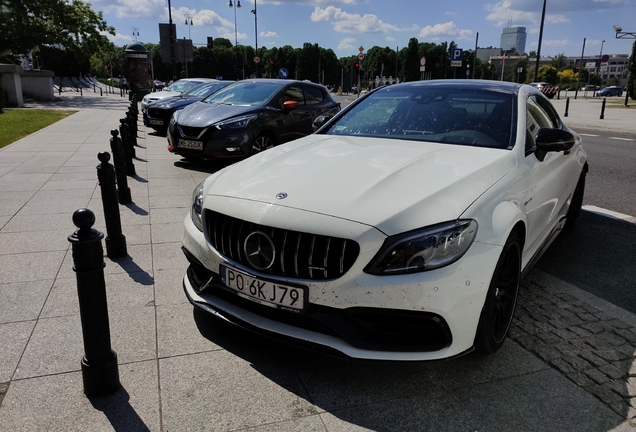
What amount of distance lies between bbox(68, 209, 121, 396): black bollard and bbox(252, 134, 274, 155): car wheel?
654 cm

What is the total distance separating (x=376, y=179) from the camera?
291 cm

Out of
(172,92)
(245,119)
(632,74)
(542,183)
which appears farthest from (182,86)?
(632,74)

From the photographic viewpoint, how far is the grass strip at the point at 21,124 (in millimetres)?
13172

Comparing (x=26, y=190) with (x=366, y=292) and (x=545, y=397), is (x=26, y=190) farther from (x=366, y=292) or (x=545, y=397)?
(x=545, y=397)

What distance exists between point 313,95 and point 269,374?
8.28m

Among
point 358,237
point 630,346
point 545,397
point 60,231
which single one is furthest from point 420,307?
point 60,231

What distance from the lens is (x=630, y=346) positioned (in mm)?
3221

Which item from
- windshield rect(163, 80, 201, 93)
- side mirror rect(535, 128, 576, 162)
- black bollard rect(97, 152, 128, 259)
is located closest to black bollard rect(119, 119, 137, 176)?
black bollard rect(97, 152, 128, 259)

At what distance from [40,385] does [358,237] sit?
1.86 m

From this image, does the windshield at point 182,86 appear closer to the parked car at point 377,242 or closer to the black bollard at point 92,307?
the parked car at point 377,242

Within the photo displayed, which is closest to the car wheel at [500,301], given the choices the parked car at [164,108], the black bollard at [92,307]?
the black bollard at [92,307]

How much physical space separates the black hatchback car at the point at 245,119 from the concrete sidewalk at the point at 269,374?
468 centimetres

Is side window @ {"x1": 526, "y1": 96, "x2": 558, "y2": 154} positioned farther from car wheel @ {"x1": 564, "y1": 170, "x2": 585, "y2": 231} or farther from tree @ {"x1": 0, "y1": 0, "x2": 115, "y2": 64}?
tree @ {"x1": 0, "y1": 0, "x2": 115, "y2": 64}

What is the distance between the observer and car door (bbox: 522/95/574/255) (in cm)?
349
